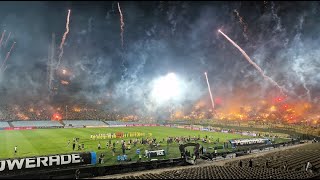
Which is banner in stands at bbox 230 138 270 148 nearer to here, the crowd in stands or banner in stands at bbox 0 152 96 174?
banner in stands at bbox 0 152 96 174

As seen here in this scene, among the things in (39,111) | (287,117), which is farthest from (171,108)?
(39,111)

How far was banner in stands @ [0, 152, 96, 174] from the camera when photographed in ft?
82.8

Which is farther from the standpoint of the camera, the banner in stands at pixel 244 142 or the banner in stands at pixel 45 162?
the banner in stands at pixel 244 142

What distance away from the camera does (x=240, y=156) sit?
4094 cm

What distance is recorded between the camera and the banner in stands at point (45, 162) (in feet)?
82.8

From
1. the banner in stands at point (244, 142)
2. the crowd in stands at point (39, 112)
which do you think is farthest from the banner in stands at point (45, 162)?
the crowd in stands at point (39, 112)

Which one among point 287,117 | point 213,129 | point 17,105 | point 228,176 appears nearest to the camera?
point 228,176

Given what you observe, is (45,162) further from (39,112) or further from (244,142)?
(39,112)

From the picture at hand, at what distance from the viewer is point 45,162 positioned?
26.9 m

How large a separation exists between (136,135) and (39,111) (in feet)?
305

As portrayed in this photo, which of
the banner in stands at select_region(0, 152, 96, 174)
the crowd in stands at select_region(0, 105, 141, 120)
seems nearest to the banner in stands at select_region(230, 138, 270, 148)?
the banner in stands at select_region(0, 152, 96, 174)

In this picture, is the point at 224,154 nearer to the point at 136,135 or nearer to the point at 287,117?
the point at 136,135

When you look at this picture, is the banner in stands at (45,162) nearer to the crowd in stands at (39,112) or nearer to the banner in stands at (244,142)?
the banner in stands at (244,142)

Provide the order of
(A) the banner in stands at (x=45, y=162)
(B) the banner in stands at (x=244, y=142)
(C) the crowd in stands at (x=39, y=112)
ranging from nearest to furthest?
(A) the banner in stands at (x=45, y=162)
(B) the banner in stands at (x=244, y=142)
(C) the crowd in stands at (x=39, y=112)
